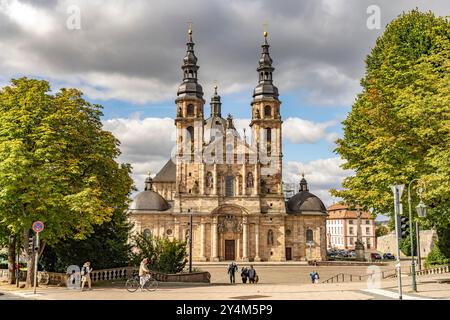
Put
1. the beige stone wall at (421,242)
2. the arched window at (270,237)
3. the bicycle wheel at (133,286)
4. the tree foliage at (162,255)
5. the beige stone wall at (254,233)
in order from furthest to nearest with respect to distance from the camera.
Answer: the arched window at (270,237) → the beige stone wall at (254,233) → the beige stone wall at (421,242) → the tree foliage at (162,255) → the bicycle wheel at (133,286)

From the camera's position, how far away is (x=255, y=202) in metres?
73.3

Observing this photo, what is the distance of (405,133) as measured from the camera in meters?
26.9

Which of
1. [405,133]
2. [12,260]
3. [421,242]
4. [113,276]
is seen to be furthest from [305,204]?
[12,260]

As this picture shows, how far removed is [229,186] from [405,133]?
48521 mm

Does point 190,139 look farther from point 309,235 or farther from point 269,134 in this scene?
point 309,235

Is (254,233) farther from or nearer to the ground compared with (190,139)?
nearer to the ground

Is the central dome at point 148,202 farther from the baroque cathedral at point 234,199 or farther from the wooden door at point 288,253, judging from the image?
the wooden door at point 288,253

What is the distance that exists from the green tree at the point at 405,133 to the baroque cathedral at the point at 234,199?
4123cm

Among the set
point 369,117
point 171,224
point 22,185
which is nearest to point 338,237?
point 171,224

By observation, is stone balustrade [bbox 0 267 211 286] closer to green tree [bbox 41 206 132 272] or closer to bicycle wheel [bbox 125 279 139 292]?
green tree [bbox 41 206 132 272]

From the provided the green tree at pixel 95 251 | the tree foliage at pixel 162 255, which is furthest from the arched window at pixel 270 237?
the green tree at pixel 95 251

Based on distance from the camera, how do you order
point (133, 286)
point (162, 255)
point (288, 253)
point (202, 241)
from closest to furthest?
point (133, 286) < point (162, 255) < point (202, 241) < point (288, 253)

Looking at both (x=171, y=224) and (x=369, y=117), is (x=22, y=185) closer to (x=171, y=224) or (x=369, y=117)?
(x=369, y=117)

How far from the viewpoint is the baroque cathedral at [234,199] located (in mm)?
72438
